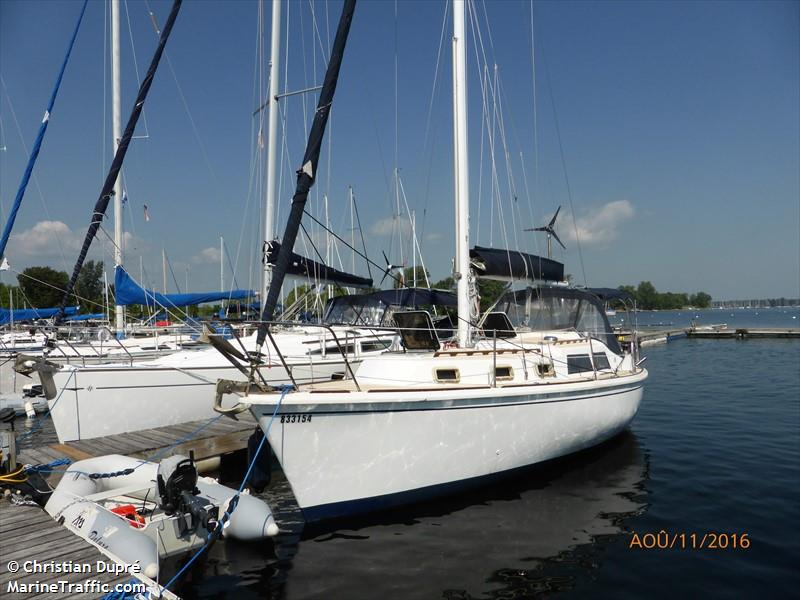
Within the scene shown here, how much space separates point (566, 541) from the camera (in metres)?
6.71

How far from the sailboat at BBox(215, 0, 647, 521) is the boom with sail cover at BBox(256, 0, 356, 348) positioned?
0.11ft

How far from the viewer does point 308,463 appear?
6.64 meters

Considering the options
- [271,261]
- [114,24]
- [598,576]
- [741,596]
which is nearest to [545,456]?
[598,576]

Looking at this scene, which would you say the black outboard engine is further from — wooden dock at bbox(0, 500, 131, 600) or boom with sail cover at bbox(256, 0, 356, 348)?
boom with sail cover at bbox(256, 0, 356, 348)

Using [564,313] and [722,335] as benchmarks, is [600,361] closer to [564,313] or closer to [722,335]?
[564,313]

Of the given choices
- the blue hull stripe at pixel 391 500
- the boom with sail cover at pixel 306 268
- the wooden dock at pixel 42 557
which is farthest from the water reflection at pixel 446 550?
the boom with sail cover at pixel 306 268

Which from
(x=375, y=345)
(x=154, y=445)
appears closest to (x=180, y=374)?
(x=154, y=445)

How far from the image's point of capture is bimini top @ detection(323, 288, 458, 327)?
→ 15.0m

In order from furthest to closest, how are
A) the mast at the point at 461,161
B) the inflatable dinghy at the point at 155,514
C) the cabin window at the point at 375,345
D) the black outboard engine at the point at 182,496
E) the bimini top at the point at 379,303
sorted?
the bimini top at the point at 379,303, the cabin window at the point at 375,345, the mast at the point at 461,161, the black outboard engine at the point at 182,496, the inflatable dinghy at the point at 155,514

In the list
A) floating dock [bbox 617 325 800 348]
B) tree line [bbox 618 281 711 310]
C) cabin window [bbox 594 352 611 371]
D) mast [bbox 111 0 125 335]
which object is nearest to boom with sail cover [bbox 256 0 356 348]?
cabin window [bbox 594 352 611 371]

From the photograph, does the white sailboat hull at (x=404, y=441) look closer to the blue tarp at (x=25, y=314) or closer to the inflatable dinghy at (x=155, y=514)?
the inflatable dinghy at (x=155, y=514)

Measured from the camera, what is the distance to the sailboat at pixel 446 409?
21.7 feet

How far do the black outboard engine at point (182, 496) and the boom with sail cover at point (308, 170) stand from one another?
1683mm

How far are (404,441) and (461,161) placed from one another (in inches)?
200
